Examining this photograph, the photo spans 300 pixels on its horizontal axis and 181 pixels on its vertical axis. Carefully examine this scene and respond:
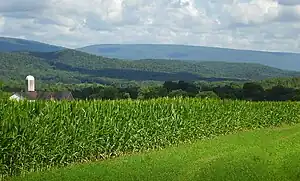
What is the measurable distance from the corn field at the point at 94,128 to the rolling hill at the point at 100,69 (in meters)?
97.3

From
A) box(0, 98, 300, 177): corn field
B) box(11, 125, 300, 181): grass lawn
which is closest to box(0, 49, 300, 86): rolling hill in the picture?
box(0, 98, 300, 177): corn field

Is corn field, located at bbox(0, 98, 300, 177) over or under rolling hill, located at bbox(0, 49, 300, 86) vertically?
over

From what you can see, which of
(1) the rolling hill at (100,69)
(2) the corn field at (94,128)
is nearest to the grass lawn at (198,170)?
(2) the corn field at (94,128)

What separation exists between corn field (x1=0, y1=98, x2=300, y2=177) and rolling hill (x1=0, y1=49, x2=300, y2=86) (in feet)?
319

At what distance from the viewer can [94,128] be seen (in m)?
23.2

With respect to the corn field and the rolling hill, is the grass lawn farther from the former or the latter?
the rolling hill

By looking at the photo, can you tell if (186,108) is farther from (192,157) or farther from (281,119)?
(281,119)

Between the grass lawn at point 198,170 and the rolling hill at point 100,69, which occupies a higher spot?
the grass lawn at point 198,170

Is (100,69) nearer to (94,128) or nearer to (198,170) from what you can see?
(94,128)

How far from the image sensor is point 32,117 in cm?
1966

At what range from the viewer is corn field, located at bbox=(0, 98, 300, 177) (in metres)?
18.6

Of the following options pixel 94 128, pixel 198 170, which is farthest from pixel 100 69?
pixel 198 170

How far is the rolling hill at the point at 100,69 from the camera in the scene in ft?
472

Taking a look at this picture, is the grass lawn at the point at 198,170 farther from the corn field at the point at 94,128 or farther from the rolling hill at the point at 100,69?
the rolling hill at the point at 100,69
